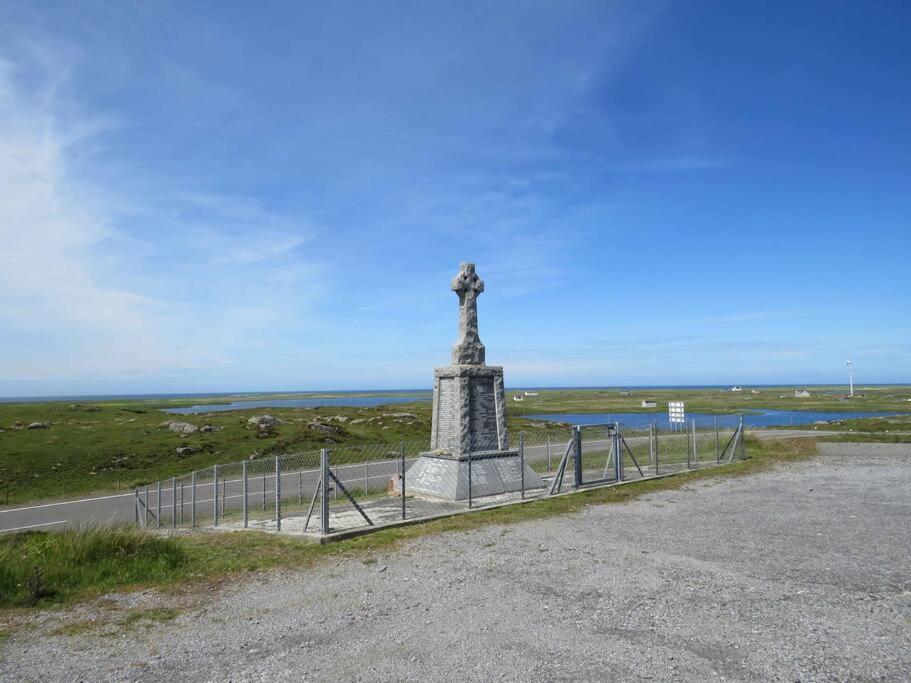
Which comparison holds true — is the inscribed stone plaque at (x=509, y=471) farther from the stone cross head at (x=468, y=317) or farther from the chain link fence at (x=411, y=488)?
the stone cross head at (x=468, y=317)

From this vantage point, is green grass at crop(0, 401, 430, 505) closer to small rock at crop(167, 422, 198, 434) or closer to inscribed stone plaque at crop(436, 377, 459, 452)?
small rock at crop(167, 422, 198, 434)

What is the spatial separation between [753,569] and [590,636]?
12.6 ft

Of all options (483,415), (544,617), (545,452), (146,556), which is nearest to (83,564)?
(146,556)

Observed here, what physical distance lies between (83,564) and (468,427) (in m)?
9.19

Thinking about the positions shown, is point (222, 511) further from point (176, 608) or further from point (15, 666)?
point (15, 666)

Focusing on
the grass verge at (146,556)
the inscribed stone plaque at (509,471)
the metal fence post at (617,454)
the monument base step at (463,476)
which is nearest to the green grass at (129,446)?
the monument base step at (463,476)

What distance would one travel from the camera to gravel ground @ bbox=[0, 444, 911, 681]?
17.6 feet

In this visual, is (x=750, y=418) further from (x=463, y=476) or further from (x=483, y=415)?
(x=463, y=476)

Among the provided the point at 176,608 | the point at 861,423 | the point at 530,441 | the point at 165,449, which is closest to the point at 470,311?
the point at 176,608

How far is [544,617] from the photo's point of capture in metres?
6.57

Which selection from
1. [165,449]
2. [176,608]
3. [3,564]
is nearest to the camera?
[176,608]

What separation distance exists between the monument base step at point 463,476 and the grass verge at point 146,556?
2.18 m

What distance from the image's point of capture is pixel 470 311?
16.4m

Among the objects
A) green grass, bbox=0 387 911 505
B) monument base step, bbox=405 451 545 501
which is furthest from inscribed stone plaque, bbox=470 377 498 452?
green grass, bbox=0 387 911 505
